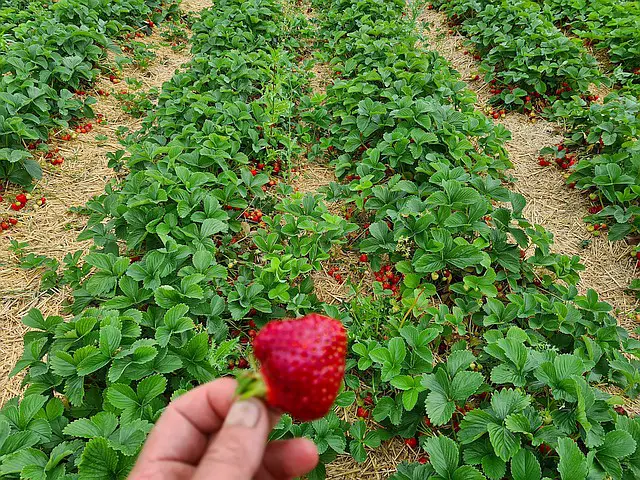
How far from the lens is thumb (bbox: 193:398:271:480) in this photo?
3.33 ft

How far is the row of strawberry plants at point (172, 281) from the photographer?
2.21 m

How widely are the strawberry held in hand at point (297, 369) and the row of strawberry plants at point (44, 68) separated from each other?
4225mm

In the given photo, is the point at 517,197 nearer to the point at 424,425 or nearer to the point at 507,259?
the point at 507,259

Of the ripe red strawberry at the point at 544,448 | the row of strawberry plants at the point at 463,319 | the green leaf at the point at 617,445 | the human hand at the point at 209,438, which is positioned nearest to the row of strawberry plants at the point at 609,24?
the row of strawberry plants at the point at 463,319

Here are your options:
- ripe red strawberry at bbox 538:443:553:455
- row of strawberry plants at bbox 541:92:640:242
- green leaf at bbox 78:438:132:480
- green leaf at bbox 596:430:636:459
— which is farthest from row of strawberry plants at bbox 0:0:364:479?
row of strawberry plants at bbox 541:92:640:242

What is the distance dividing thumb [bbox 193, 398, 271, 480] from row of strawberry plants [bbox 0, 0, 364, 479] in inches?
46.6

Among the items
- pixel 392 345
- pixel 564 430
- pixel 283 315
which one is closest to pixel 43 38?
pixel 283 315

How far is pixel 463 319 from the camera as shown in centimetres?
328

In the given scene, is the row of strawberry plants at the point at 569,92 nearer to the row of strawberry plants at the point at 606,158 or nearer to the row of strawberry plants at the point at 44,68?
the row of strawberry plants at the point at 606,158

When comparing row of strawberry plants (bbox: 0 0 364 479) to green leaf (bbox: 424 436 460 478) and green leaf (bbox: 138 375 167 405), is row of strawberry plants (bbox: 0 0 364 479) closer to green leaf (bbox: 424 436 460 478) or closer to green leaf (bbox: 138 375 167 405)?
green leaf (bbox: 138 375 167 405)

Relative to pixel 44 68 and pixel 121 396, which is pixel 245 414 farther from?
pixel 44 68

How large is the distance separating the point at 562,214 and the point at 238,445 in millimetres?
4463

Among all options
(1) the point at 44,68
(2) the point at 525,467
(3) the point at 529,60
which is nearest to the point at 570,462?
(2) the point at 525,467

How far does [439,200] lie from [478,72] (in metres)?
3.99
